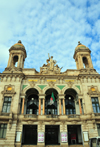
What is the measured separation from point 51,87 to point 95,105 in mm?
10807

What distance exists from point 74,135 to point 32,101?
12.9 m

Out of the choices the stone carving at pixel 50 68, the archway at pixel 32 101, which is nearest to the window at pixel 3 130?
the archway at pixel 32 101

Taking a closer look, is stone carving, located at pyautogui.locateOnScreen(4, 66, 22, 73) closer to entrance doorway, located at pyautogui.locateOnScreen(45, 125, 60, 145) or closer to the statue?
the statue

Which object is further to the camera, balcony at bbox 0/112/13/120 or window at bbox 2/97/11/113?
window at bbox 2/97/11/113

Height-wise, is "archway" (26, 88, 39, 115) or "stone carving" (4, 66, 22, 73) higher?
"stone carving" (4, 66, 22, 73)

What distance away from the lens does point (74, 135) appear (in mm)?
29969

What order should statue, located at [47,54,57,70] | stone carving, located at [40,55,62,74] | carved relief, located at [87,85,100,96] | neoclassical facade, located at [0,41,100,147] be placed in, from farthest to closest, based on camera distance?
1. statue, located at [47,54,57,70]
2. stone carving, located at [40,55,62,74]
3. carved relief, located at [87,85,100,96]
4. neoclassical facade, located at [0,41,100,147]

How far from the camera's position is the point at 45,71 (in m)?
34.5

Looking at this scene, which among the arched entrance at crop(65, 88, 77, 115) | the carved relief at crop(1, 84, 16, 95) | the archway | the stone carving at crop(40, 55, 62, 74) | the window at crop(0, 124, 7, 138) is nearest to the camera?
the window at crop(0, 124, 7, 138)

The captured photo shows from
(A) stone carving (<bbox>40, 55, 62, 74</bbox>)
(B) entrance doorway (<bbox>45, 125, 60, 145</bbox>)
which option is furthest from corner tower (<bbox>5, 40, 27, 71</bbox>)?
(B) entrance doorway (<bbox>45, 125, 60, 145</bbox>)

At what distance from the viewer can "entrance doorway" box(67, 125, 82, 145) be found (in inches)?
1160

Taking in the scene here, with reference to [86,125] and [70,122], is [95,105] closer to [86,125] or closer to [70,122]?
[86,125]

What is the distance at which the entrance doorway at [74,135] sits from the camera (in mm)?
29475

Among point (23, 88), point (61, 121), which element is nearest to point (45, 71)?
point (23, 88)
